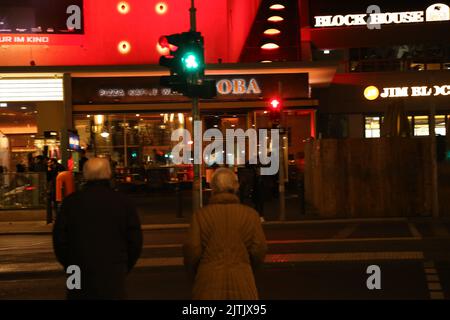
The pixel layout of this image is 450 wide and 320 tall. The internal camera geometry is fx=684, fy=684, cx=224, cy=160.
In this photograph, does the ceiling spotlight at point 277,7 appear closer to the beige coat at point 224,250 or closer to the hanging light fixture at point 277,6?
the hanging light fixture at point 277,6

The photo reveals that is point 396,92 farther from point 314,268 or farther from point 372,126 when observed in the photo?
point 314,268

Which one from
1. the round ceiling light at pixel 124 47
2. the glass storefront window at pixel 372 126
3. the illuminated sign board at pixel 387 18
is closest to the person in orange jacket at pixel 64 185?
the round ceiling light at pixel 124 47

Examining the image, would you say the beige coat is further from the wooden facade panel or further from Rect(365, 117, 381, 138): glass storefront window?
Rect(365, 117, 381, 138): glass storefront window

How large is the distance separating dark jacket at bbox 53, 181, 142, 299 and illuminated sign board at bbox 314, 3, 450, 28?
25.3 metres

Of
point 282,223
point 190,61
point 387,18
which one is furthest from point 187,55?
point 387,18

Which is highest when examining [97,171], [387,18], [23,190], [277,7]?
[387,18]

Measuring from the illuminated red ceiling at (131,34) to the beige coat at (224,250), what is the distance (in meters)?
24.9

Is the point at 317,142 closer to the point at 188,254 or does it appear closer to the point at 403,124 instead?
the point at 403,124

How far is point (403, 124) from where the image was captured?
20.4m

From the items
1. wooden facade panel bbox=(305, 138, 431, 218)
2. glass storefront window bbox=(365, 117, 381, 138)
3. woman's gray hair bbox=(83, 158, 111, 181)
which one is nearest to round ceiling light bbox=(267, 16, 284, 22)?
wooden facade panel bbox=(305, 138, 431, 218)

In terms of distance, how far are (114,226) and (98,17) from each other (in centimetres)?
2637

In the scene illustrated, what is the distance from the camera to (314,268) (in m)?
11.2

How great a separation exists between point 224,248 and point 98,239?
3.23ft

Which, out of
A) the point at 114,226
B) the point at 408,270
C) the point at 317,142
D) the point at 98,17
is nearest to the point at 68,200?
the point at 114,226
